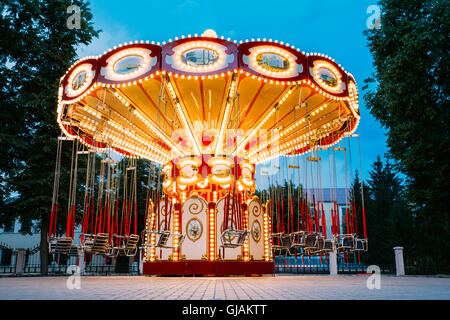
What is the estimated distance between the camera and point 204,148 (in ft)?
51.4

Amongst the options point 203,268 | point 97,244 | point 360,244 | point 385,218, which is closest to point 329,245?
point 360,244

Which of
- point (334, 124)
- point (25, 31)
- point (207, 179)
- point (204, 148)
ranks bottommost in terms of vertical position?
point (207, 179)

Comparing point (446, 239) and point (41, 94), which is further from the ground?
point (41, 94)

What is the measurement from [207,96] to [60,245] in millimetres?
Answer: 6745

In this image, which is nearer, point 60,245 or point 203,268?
point 60,245

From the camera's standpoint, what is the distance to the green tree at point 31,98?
17.9 meters

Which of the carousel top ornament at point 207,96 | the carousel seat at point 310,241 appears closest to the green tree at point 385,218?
the carousel top ornament at point 207,96

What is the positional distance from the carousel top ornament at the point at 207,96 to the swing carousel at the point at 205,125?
4 cm

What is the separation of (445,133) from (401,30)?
5.25 m

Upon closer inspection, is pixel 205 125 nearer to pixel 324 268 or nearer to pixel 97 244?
pixel 97 244

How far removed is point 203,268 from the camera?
1258 cm

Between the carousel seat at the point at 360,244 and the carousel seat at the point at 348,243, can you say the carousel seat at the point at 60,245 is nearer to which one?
the carousel seat at the point at 348,243

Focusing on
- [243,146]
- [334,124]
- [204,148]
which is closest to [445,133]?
[334,124]
